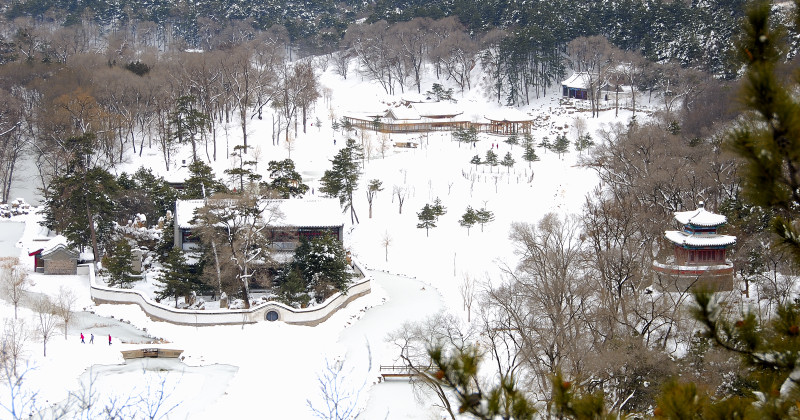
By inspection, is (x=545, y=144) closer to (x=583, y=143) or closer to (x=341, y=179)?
(x=583, y=143)

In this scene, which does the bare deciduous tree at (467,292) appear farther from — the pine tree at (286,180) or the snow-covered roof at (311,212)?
the pine tree at (286,180)

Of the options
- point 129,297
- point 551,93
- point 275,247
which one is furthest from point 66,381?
point 551,93

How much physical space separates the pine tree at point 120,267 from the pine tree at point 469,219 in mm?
14068

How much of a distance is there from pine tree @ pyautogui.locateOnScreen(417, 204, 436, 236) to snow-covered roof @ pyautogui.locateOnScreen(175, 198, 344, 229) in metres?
5.87

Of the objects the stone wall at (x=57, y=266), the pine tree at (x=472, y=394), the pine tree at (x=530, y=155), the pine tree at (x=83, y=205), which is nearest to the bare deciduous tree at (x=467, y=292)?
the pine tree at (x=530, y=155)

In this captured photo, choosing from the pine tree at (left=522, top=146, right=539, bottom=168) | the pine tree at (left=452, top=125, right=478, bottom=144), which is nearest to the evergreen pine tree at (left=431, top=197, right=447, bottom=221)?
the pine tree at (left=522, top=146, right=539, bottom=168)

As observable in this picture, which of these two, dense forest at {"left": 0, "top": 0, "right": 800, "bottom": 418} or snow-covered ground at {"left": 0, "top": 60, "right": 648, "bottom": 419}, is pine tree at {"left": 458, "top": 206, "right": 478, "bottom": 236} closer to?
snow-covered ground at {"left": 0, "top": 60, "right": 648, "bottom": 419}

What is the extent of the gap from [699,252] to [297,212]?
46.3 ft

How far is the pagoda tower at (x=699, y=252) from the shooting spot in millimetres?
23094

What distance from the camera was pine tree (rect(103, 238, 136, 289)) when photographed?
27.6 meters

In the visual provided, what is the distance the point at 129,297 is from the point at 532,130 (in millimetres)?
30148

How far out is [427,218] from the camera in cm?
3466

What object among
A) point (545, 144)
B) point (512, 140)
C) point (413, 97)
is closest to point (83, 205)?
point (512, 140)

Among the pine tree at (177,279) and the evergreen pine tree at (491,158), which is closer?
the pine tree at (177,279)
